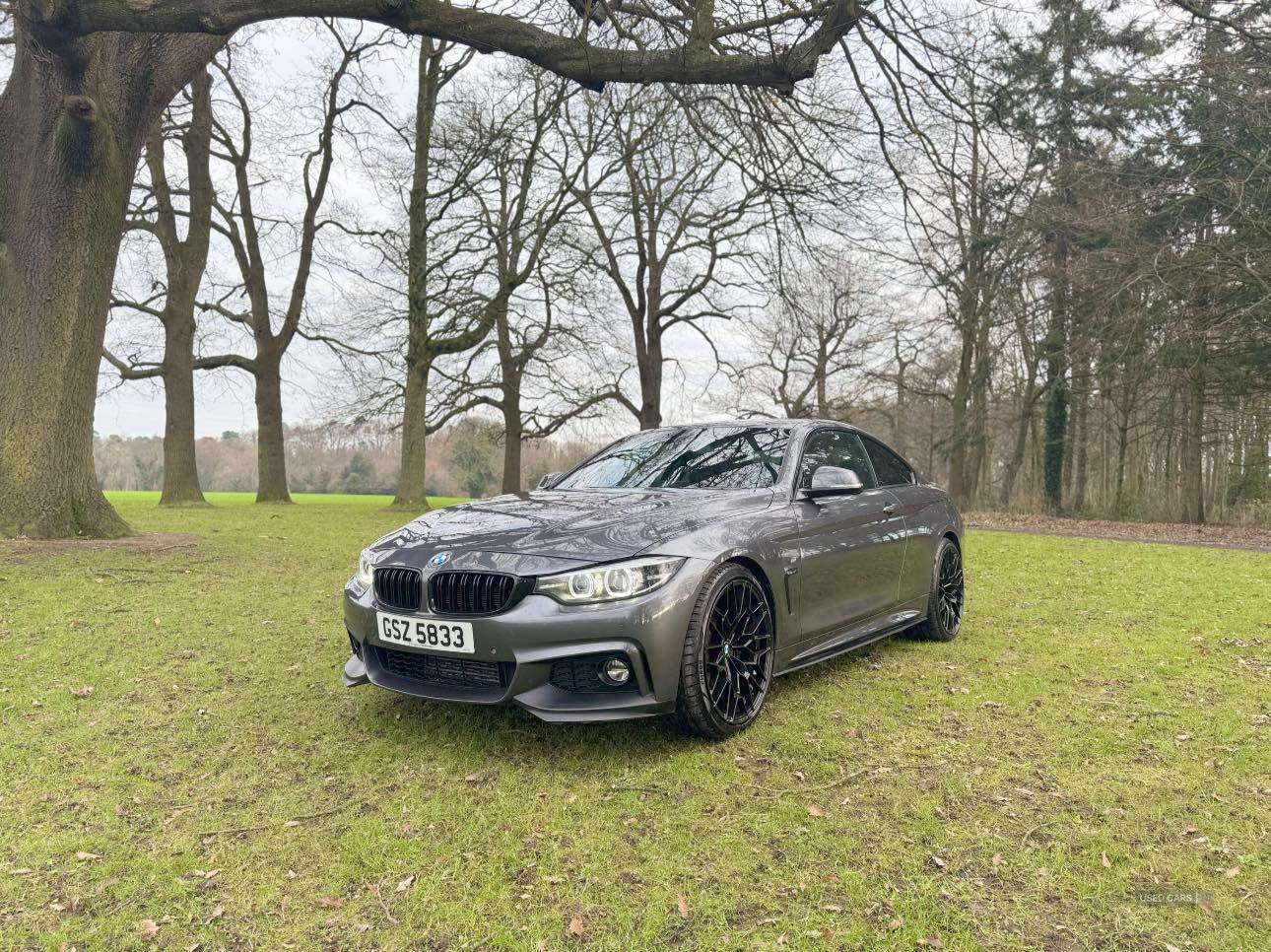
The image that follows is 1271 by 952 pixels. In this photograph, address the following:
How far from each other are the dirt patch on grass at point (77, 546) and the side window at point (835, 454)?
21.6ft

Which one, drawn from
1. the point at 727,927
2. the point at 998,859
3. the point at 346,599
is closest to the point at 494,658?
the point at 346,599

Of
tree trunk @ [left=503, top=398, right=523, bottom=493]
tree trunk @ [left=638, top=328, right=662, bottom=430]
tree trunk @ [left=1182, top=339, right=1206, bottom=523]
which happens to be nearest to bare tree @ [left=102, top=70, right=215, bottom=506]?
tree trunk @ [left=503, top=398, right=523, bottom=493]

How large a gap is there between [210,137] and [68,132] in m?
13.5

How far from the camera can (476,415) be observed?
26188 millimetres

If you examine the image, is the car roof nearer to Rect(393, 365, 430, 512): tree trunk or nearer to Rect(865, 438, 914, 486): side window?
Rect(865, 438, 914, 486): side window

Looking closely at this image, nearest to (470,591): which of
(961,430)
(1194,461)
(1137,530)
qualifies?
(1137,530)

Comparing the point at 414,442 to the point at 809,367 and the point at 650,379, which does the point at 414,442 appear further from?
the point at 809,367

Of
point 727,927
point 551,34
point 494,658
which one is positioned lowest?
point 727,927

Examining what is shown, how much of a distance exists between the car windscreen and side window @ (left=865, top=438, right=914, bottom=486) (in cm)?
100

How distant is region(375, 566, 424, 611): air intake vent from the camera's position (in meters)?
3.28

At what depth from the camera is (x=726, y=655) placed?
333cm

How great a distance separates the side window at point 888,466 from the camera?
518cm

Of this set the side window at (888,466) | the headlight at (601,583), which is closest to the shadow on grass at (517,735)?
the headlight at (601,583)

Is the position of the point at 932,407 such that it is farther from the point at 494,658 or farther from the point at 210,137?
the point at 494,658
